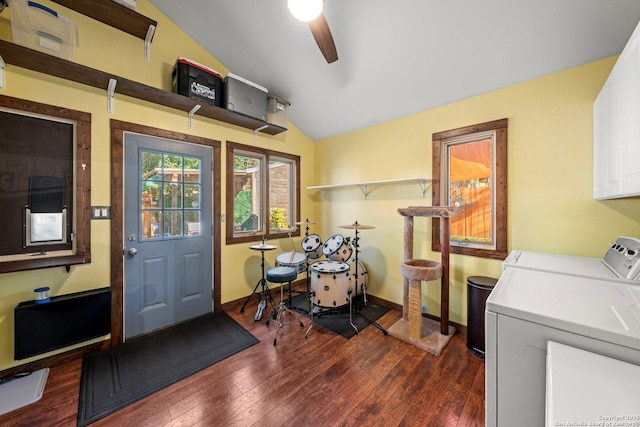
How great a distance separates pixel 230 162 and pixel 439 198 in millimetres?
2559

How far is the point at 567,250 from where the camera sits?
6.53 feet

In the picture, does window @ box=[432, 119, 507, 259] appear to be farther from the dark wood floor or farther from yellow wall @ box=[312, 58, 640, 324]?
the dark wood floor

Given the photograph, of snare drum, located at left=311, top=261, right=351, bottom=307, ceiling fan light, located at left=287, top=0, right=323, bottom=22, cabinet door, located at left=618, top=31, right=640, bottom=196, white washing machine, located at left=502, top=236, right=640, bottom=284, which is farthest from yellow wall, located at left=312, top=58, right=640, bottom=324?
ceiling fan light, located at left=287, top=0, right=323, bottom=22

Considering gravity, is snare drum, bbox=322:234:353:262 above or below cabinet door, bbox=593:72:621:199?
below

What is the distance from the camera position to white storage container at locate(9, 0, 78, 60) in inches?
66.7

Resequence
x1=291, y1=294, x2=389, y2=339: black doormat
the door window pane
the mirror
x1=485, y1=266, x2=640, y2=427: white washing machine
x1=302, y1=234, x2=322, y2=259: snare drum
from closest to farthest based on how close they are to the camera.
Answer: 1. x1=485, y1=266, x2=640, y2=427: white washing machine
2. the mirror
3. the door window pane
4. x1=291, y1=294, x2=389, y2=339: black doormat
5. x1=302, y1=234, x2=322, y2=259: snare drum

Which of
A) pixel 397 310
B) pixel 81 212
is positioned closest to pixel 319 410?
pixel 397 310

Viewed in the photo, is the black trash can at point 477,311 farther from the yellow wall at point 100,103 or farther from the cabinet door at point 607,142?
the yellow wall at point 100,103

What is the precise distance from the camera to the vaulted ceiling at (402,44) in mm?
1704

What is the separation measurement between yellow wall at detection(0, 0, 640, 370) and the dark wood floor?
0.69 meters

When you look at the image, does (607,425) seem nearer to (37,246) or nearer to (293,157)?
(37,246)

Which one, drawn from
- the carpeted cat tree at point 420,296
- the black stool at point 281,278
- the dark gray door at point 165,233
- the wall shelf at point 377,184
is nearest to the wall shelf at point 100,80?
the dark gray door at point 165,233

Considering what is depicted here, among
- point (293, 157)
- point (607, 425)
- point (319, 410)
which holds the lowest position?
point (319, 410)

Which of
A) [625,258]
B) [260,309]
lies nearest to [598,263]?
[625,258]
